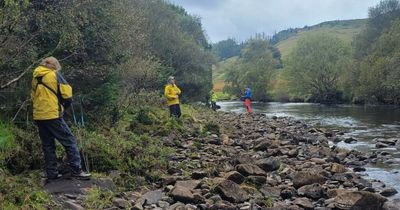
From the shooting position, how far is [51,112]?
7988 millimetres

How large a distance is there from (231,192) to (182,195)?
1.08 m

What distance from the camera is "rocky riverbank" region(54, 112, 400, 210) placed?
7.91 m

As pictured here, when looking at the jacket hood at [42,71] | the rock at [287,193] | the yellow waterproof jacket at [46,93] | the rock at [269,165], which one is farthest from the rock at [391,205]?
the jacket hood at [42,71]

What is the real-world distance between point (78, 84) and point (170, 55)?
26293 millimetres

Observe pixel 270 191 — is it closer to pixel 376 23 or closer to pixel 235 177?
pixel 235 177

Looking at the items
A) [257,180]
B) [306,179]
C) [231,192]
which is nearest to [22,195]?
[231,192]

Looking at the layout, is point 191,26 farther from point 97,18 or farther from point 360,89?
point 97,18

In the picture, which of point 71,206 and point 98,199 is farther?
point 98,199

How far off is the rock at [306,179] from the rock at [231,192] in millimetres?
2025

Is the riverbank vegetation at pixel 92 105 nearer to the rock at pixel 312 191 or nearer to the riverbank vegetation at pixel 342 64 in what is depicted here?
the rock at pixel 312 191

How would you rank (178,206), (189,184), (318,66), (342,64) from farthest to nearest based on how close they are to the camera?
(318,66)
(342,64)
(189,184)
(178,206)

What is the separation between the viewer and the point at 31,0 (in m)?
10.7

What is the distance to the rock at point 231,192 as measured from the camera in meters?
8.24

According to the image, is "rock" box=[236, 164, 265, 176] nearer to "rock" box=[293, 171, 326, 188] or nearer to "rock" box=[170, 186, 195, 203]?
"rock" box=[293, 171, 326, 188]
